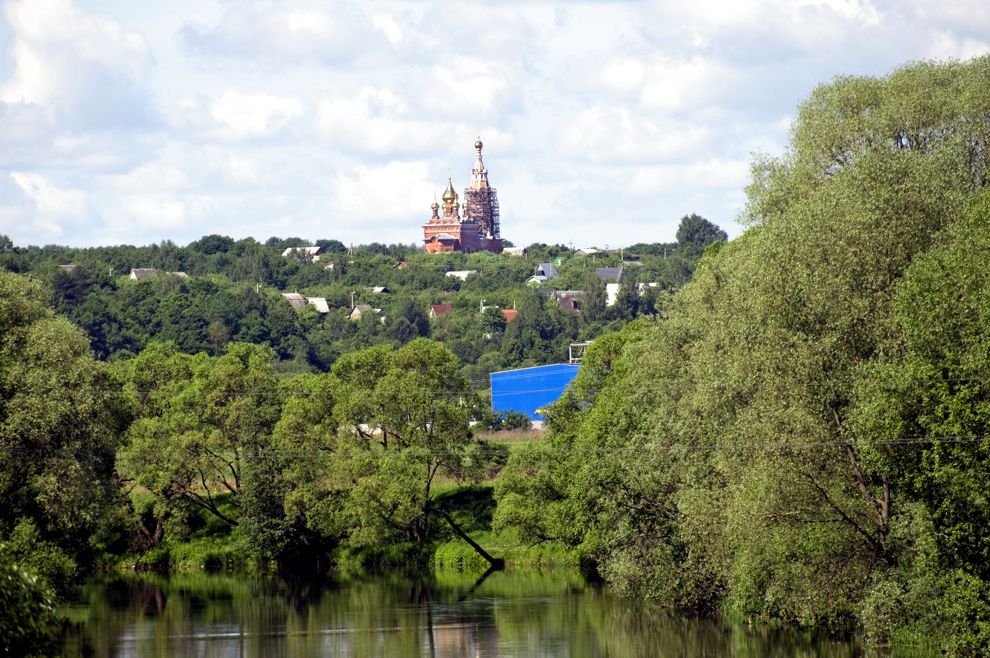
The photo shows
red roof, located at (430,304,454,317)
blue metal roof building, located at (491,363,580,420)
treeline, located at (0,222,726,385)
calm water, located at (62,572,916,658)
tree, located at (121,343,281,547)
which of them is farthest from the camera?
red roof, located at (430,304,454,317)

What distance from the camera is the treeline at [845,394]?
36188 mm

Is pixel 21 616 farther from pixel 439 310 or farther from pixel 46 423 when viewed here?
pixel 439 310

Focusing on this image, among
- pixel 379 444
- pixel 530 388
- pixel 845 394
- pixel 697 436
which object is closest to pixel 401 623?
pixel 697 436

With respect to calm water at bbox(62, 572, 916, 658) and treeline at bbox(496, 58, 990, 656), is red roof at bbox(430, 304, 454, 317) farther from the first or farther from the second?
treeline at bbox(496, 58, 990, 656)

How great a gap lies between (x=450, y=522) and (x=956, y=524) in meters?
39.8

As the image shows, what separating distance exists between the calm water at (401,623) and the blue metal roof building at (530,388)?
4751 centimetres

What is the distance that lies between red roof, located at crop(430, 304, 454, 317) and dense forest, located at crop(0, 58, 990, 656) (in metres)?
99.6

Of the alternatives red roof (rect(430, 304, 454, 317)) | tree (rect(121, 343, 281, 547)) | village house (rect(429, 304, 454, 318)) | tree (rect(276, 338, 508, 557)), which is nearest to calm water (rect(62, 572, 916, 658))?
tree (rect(276, 338, 508, 557))

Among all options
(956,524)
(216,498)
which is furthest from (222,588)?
(956,524)

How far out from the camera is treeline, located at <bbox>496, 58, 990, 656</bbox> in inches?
1425

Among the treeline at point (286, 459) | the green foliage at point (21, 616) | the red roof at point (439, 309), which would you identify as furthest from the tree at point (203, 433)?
the red roof at point (439, 309)

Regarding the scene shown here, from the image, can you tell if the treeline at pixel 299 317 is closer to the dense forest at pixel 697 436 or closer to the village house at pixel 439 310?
the village house at pixel 439 310

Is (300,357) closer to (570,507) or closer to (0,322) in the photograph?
(570,507)

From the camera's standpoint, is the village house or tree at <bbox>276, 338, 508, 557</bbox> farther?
the village house
